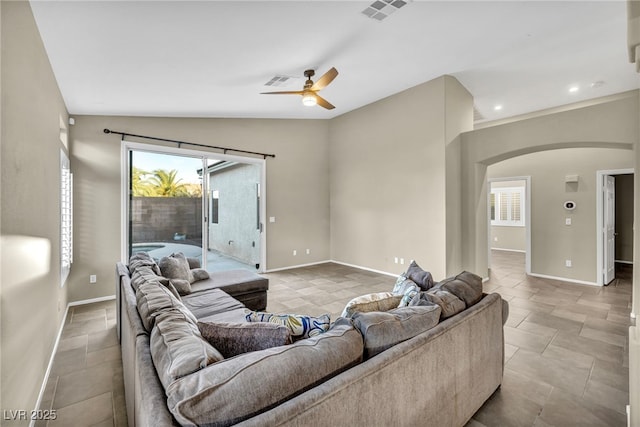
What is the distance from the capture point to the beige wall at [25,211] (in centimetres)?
162

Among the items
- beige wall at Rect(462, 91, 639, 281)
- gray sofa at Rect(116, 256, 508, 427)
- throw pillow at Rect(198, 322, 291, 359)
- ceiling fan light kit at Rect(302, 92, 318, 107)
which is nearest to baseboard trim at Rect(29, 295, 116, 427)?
gray sofa at Rect(116, 256, 508, 427)

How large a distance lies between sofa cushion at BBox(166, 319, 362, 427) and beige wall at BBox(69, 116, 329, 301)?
4.62 metres

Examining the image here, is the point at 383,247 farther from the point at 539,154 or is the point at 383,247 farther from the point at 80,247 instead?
the point at 80,247

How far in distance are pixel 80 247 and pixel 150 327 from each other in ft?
12.9

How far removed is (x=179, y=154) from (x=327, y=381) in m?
5.20

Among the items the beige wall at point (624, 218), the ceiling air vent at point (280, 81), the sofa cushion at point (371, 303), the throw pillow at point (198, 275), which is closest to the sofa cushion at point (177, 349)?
the sofa cushion at point (371, 303)

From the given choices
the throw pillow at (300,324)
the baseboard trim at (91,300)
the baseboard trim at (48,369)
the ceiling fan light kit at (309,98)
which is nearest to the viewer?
the throw pillow at (300,324)

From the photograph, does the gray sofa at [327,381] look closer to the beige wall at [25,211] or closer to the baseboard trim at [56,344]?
the beige wall at [25,211]

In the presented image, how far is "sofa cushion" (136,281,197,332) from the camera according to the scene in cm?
162

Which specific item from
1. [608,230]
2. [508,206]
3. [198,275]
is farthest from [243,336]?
[508,206]

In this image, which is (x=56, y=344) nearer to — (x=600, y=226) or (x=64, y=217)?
(x=64, y=217)

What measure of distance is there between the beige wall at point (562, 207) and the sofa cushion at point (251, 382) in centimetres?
625

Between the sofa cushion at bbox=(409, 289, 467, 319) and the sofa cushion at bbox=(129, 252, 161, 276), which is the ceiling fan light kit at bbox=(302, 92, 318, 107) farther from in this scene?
the sofa cushion at bbox=(409, 289, 467, 319)

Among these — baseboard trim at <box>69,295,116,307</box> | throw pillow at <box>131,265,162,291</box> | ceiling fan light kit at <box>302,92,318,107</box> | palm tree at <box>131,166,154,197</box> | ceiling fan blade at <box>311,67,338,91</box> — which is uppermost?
ceiling fan blade at <box>311,67,338,91</box>
